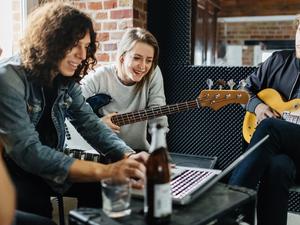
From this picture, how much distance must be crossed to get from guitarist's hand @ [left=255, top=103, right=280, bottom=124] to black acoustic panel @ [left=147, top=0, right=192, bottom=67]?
89 cm

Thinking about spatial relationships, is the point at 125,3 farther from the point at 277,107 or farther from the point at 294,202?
the point at 294,202

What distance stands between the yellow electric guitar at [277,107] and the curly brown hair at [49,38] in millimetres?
1164

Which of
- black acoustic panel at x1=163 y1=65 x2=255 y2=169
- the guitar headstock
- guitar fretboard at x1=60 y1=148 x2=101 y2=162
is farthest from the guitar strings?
black acoustic panel at x1=163 y1=65 x2=255 y2=169

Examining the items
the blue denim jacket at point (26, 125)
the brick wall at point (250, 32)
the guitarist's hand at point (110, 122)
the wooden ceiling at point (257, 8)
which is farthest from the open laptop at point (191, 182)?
the brick wall at point (250, 32)

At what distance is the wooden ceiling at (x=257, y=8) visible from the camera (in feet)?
21.1

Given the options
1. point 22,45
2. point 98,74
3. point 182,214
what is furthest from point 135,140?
point 182,214

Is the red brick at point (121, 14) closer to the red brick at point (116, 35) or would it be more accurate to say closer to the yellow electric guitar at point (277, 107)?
the red brick at point (116, 35)

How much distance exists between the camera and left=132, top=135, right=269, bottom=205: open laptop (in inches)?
45.1

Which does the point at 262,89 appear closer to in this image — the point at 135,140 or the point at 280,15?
the point at 135,140

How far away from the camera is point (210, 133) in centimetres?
294

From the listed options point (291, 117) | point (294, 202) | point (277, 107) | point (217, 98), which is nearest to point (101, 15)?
point (217, 98)

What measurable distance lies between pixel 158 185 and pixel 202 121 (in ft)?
6.54

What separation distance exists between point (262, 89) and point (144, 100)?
0.70 meters

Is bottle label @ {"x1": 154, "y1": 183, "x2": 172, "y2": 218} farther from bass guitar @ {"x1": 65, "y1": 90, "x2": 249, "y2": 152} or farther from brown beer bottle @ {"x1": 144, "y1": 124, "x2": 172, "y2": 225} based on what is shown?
bass guitar @ {"x1": 65, "y1": 90, "x2": 249, "y2": 152}
